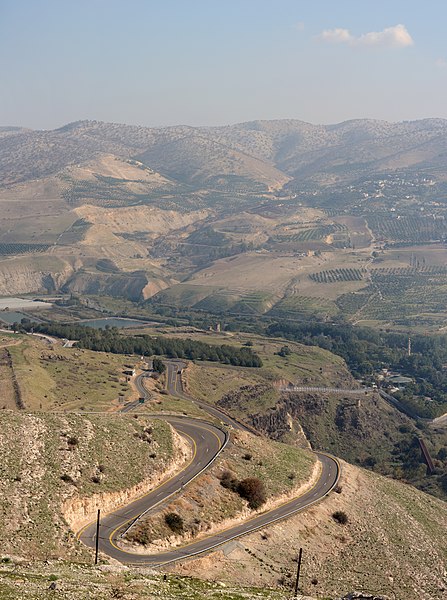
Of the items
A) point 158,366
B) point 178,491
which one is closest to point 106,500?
point 178,491

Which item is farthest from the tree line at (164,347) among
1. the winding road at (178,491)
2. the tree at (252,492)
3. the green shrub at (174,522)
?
the green shrub at (174,522)

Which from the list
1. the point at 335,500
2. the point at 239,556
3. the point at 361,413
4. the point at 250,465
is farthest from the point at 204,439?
the point at 361,413

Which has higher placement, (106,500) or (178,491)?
(106,500)

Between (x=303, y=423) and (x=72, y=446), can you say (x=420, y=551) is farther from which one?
(x=303, y=423)

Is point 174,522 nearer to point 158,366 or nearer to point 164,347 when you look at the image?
point 158,366

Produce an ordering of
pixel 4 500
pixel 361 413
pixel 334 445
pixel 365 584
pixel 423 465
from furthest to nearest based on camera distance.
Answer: pixel 361 413, pixel 334 445, pixel 423 465, pixel 365 584, pixel 4 500

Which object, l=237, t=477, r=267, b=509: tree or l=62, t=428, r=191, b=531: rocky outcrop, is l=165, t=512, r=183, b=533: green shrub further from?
l=237, t=477, r=267, b=509: tree

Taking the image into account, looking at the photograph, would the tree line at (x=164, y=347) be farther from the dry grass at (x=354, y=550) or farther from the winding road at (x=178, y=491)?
the dry grass at (x=354, y=550)

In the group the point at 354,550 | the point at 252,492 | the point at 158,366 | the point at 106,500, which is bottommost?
the point at 158,366
